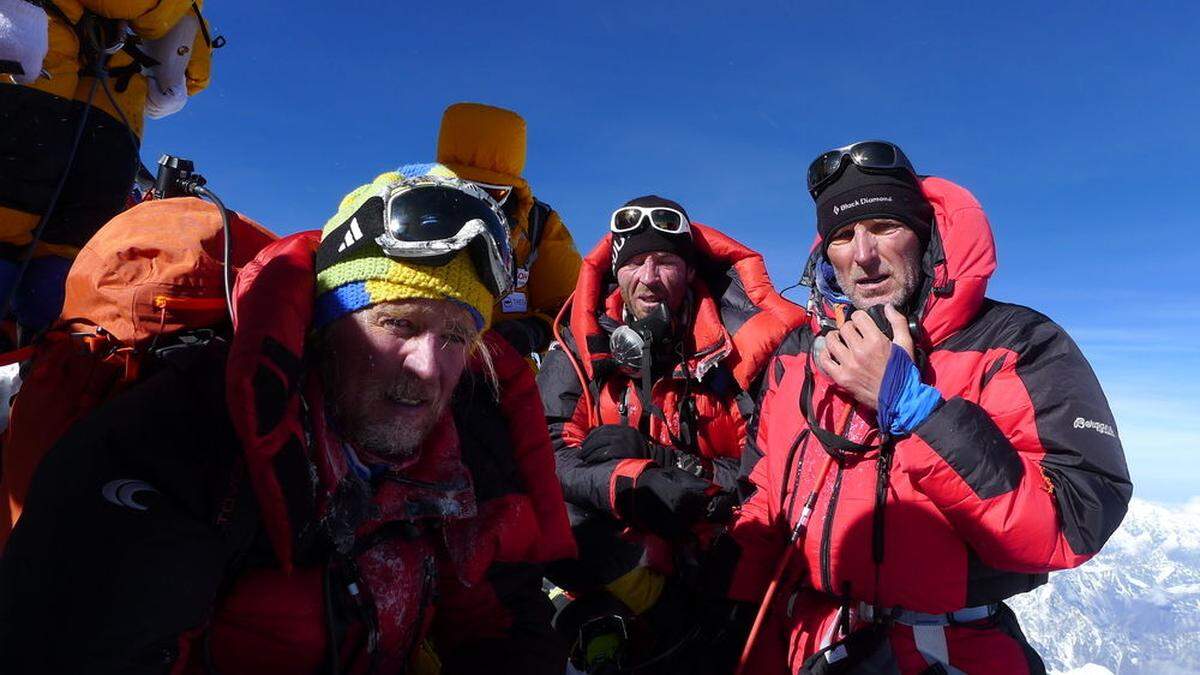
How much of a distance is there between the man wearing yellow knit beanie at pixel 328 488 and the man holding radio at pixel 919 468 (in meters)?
1.16

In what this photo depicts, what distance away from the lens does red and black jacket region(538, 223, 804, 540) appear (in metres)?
4.35

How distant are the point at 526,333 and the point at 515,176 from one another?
1713mm

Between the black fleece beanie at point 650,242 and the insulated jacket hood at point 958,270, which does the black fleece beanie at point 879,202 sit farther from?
the black fleece beanie at point 650,242

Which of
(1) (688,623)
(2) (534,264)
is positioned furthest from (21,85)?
(1) (688,623)

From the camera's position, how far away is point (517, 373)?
287cm

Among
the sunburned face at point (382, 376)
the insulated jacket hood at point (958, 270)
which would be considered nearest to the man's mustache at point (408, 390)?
the sunburned face at point (382, 376)

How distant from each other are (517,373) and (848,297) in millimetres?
1893

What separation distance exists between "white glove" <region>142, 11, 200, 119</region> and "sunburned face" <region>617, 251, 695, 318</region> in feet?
10.7

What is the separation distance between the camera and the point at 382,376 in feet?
7.61

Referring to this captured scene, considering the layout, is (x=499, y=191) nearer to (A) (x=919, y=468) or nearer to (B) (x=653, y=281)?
(B) (x=653, y=281)

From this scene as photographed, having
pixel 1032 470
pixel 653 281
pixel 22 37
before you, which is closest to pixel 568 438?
pixel 653 281

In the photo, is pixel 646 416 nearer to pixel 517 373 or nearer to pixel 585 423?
pixel 585 423

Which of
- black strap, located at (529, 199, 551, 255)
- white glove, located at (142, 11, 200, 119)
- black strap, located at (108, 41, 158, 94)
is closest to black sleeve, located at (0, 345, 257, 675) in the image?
black strap, located at (108, 41, 158, 94)

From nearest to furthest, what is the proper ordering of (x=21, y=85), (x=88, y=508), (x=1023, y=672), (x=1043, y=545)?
(x=88, y=508), (x=1043, y=545), (x=1023, y=672), (x=21, y=85)
